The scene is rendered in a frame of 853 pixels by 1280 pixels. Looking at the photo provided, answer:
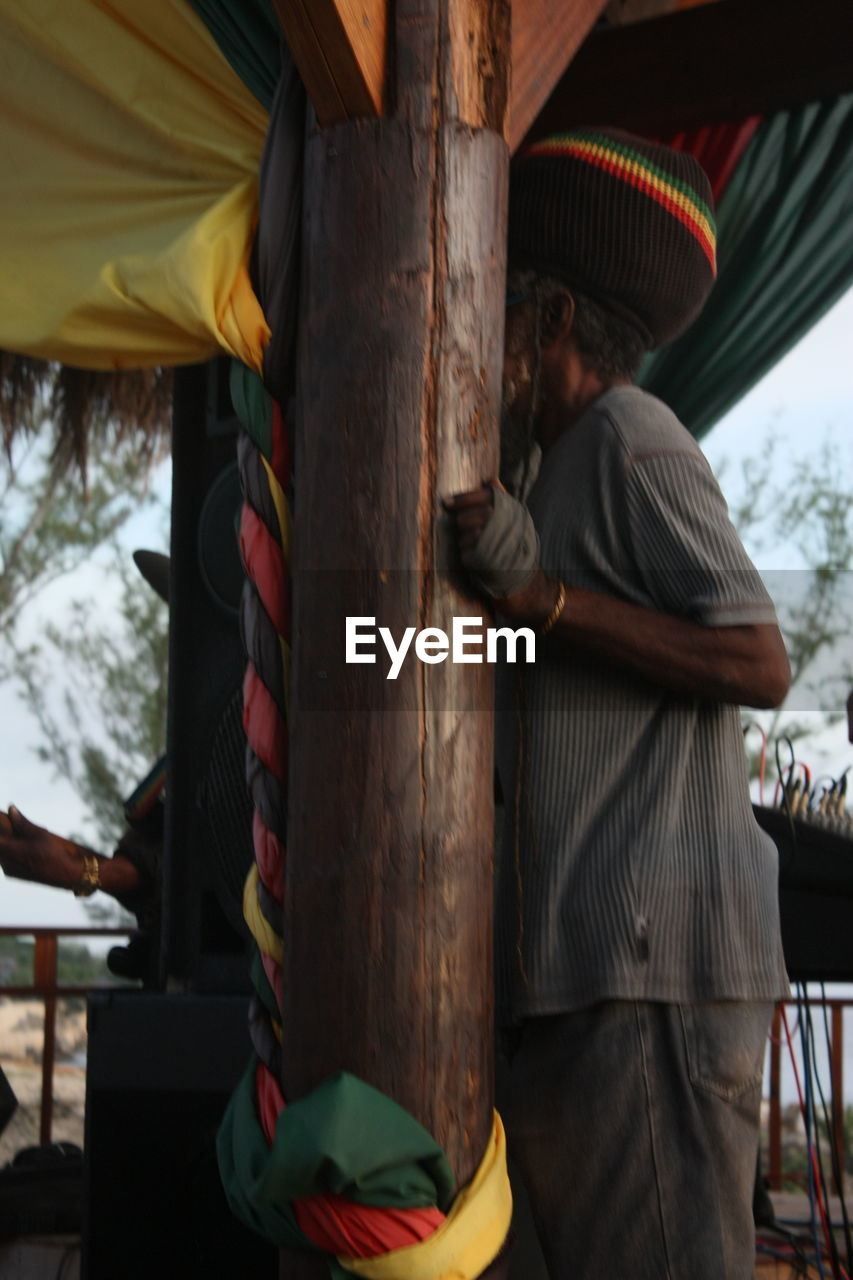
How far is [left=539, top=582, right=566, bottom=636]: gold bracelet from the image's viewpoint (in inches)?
56.0

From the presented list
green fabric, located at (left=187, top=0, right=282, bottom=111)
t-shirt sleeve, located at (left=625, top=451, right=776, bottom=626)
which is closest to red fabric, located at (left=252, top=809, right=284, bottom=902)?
t-shirt sleeve, located at (left=625, top=451, right=776, bottom=626)

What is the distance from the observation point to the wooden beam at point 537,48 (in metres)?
1.58

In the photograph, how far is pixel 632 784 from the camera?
57.9 inches

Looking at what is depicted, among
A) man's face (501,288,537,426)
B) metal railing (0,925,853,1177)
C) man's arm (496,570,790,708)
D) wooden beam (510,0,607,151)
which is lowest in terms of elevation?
metal railing (0,925,853,1177)

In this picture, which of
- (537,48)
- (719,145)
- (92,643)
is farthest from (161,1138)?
(92,643)

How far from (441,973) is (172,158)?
1089 mm

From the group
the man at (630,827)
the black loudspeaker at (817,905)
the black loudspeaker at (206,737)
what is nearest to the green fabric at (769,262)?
the black loudspeaker at (817,905)

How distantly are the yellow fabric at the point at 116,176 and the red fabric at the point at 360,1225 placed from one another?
956 mm

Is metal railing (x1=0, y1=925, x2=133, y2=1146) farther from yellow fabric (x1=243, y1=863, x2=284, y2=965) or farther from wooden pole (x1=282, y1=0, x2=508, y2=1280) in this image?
wooden pole (x1=282, y1=0, x2=508, y2=1280)

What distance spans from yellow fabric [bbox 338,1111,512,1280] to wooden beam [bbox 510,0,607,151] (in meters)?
1.10

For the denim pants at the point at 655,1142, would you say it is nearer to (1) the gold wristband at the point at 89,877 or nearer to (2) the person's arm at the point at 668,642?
(2) the person's arm at the point at 668,642

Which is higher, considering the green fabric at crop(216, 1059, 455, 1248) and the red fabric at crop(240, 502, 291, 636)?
the red fabric at crop(240, 502, 291, 636)

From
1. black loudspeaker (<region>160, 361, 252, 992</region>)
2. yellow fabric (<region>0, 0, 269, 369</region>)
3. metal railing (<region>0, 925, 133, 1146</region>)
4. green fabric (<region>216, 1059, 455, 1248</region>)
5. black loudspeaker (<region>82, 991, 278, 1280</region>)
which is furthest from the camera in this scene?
metal railing (<region>0, 925, 133, 1146</region>)

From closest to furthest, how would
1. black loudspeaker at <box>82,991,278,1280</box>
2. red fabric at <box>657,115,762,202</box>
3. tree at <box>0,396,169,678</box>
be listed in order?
black loudspeaker at <box>82,991,278,1280</box> < red fabric at <box>657,115,762,202</box> < tree at <box>0,396,169,678</box>
